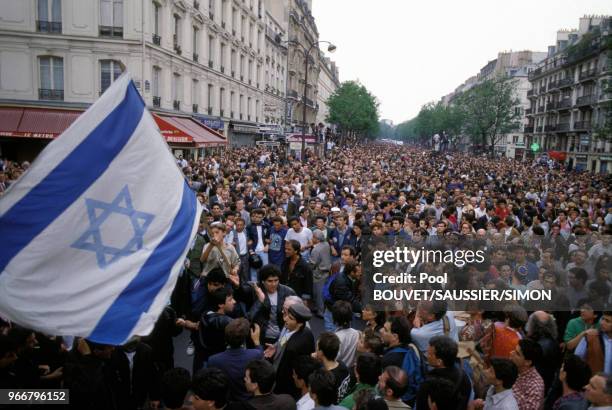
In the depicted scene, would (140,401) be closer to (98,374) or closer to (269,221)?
(98,374)

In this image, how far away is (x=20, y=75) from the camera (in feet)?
70.7

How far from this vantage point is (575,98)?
183 ft

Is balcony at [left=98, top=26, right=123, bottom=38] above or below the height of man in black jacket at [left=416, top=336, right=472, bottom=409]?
above

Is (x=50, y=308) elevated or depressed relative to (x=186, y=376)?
A: elevated

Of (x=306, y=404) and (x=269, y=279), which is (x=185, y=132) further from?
(x=306, y=404)

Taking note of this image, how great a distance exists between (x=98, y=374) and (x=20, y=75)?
2269 centimetres

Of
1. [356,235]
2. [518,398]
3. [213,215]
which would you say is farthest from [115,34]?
[518,398]

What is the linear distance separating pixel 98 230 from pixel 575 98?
209 ft

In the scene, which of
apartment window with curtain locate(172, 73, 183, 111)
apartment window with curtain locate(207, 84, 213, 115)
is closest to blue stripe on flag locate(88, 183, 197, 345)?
apartment window with curtain locate(172, 73, 183, 111)

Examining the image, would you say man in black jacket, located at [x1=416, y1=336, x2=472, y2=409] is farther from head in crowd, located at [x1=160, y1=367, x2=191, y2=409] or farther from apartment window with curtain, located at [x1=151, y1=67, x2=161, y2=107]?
apartment window with curtain, located at [x1=151, y1=67, x2=161, y2=107]

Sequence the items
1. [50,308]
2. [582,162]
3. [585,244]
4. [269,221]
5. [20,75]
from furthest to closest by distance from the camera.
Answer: [582,162], [20,75], [269,221], [585,244], [50,308]

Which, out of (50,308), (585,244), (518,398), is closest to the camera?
(50,308)

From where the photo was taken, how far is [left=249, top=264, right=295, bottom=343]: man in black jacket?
17.0 feet

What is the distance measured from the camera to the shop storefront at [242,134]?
39.5 m
